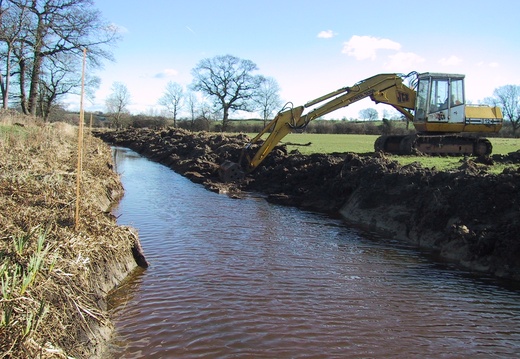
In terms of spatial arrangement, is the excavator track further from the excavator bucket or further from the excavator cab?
the excavator bucket

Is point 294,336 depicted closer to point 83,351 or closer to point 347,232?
point 83,351

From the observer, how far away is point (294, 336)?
534cm

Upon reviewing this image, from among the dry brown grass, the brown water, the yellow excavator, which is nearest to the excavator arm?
the yellow excavator

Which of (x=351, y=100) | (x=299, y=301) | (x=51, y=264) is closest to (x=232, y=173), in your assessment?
(x=351, y=100)

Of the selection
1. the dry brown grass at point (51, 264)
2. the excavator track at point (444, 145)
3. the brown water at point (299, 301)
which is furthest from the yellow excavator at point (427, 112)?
the dry brown grass at point (51, 264)

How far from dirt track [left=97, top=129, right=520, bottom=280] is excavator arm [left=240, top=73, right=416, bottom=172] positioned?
63.6 inches

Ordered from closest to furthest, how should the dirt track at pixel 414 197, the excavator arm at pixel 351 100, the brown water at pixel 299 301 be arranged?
1. the brown water at pixel 299 301
2. the dirt track at pixel 414 197
3. the excavator arm at pixel 351 100

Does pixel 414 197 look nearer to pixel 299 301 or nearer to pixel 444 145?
pixel 299 301

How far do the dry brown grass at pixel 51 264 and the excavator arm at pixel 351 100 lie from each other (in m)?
8.91

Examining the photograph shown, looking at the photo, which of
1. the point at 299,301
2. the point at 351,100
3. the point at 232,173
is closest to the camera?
the point at 299,301

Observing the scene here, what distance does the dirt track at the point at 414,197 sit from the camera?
333 inches

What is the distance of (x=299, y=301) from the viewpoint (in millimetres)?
6402

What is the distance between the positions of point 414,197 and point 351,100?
6441 mm

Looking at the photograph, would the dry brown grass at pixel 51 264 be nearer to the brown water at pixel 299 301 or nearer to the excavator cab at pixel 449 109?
the brown water at pixel 299 301
